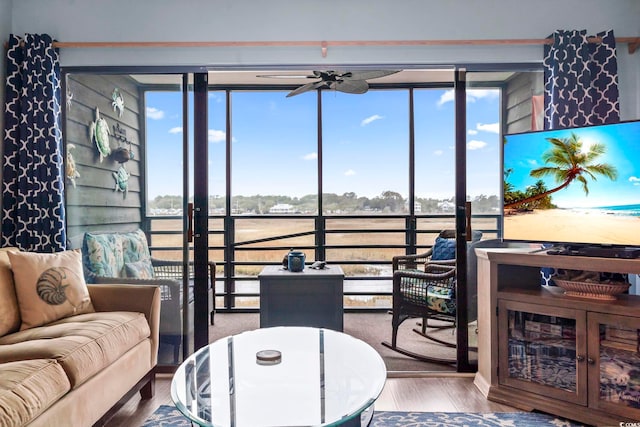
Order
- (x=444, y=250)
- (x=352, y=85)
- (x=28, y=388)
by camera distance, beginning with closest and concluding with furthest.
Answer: (x=28, y=388), (x=352, y=85), (x=444, y=250)

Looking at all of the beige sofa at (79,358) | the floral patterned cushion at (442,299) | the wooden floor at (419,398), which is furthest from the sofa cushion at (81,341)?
the floral patterned cushion at (442,299)

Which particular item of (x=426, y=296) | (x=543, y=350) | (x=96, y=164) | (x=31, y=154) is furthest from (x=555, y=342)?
(x=31, y=154)

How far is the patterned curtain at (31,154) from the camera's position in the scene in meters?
2.83

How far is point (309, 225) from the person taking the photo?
512 cm

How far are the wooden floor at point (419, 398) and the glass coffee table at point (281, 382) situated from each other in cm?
67

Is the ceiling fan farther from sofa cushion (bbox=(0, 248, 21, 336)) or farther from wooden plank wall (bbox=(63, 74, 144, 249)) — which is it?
sofa cushion (bbox=(0, 248, 21, 336))

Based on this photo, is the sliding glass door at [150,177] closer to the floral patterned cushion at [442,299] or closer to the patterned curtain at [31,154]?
the patterned curtain at [31,154]

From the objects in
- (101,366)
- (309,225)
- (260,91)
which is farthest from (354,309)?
(101,366)

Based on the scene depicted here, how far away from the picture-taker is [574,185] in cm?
242

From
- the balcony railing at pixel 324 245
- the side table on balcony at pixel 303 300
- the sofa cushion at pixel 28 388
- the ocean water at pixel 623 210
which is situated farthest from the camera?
the balcony railing at pixel 324 245

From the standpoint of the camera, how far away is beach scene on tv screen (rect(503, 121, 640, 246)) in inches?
88.7

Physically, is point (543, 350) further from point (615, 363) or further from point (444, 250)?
point (444, 250)

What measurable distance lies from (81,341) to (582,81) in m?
3.43

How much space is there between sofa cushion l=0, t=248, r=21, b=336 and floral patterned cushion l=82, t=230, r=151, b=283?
622 mm
